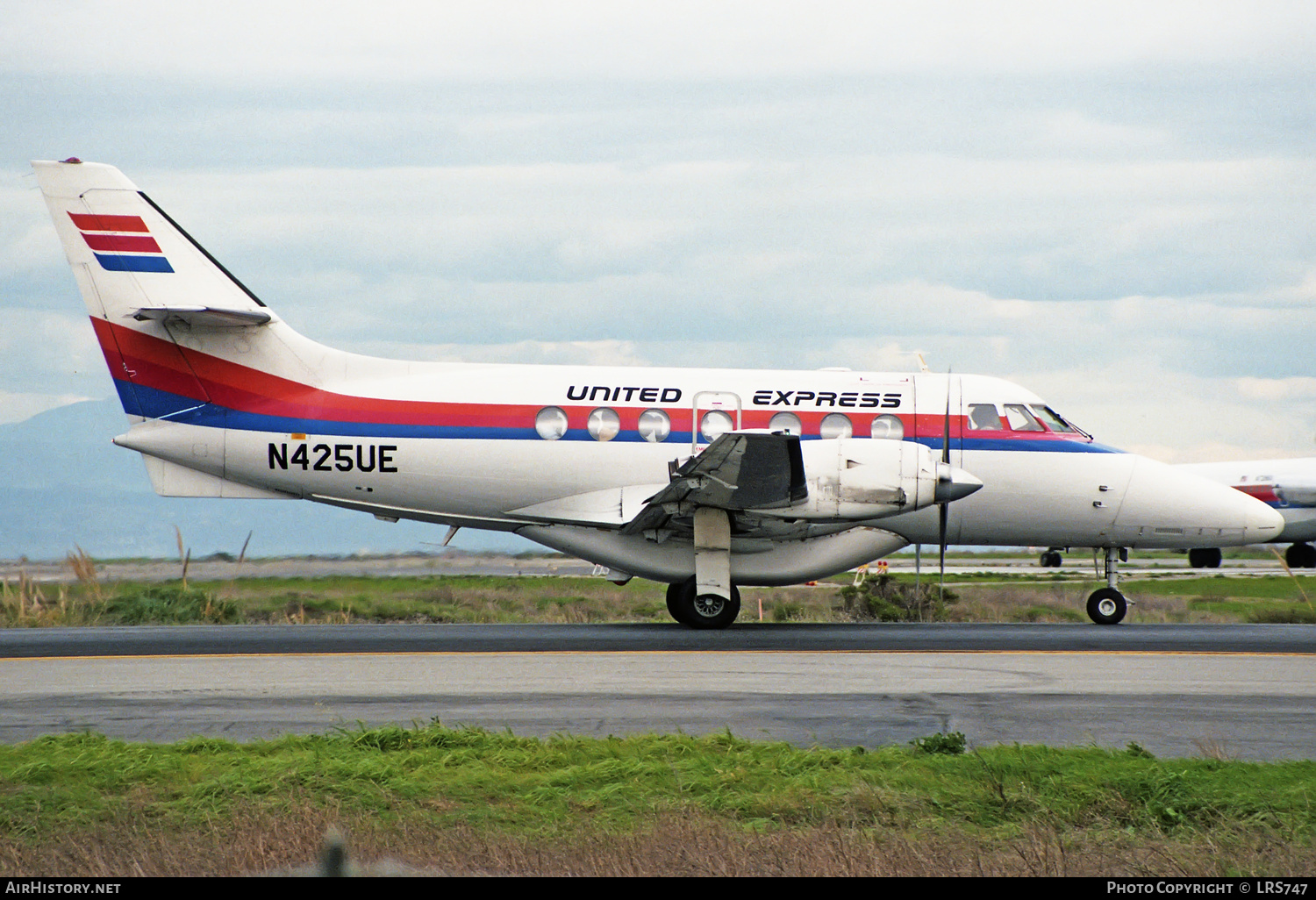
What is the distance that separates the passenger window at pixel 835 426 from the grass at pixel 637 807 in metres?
10.3

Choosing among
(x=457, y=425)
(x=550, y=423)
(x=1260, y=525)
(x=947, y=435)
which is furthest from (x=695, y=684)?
(x=1260, y=525)

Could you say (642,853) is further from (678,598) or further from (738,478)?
(678,598)

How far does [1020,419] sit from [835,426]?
3.20 m

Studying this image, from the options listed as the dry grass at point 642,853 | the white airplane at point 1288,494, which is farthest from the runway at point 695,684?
the white airplane at point 1288,494

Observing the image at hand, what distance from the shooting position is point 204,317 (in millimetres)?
18766

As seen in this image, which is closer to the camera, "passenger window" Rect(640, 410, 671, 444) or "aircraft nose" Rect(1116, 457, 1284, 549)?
"passenger window" Rect(640, 410, 671, 444)

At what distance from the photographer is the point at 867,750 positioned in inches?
377

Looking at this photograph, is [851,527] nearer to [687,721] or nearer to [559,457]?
[559,457]

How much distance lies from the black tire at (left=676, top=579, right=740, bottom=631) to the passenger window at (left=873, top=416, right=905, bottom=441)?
3.34 m

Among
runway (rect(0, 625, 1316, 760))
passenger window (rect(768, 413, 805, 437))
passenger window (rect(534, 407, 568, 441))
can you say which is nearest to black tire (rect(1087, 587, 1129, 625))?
runway (rect(0, 625, 1316, 760))

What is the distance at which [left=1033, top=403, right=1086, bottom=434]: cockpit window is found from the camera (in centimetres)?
2045

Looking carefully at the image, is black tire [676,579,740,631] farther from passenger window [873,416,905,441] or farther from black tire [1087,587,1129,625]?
black tire [1087,587,1129,625]

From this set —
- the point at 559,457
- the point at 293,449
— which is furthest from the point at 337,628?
the point at 559,457
